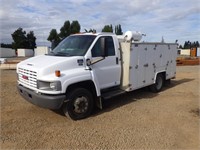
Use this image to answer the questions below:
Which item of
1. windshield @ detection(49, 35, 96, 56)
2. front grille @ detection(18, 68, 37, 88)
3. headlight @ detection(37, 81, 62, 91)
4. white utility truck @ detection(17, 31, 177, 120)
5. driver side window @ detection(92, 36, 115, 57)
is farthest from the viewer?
driver side window @ detection(92, 36, 115, 57)

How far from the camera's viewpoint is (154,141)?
4363 mm

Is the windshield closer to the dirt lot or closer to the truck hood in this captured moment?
the truck hood

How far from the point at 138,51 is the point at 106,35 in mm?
1316

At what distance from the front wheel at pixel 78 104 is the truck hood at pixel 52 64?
629mm

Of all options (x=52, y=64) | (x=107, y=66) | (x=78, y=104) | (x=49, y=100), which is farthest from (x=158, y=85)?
(x=49, y=100)

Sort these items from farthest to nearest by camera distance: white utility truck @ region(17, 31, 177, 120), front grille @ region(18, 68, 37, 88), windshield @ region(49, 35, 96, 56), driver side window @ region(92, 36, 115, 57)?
driver side window @ region(92, 36, 115, 57) → windshield @ region(49, 35, 96, 56) → front grille @ region(18, 68, 37, 88) → white utility truck @ region(17, 31, 177, 120)

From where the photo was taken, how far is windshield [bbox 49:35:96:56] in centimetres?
575

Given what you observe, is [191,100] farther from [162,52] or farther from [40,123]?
[40,123]

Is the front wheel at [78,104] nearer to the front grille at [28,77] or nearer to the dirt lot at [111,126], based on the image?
the dirt lot at [111,126]

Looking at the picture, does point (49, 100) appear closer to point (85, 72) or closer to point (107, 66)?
point (85, 72)

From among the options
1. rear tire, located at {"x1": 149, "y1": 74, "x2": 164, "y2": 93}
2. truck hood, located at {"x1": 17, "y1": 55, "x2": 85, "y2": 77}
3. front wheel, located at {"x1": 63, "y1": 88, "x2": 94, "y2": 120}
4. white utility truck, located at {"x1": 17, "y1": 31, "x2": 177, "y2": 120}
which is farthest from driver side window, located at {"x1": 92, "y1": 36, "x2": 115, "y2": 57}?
rear tire, located at {"x1": 149, "y1": 74, "x2": 164, "y2": 93}

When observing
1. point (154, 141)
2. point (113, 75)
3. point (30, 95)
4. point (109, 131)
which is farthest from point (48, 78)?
point (154, 141)

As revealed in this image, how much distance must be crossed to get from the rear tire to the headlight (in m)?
4.61

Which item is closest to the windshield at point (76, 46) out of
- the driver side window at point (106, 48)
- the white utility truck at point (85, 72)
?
the white utility truck at point (85, 72)
